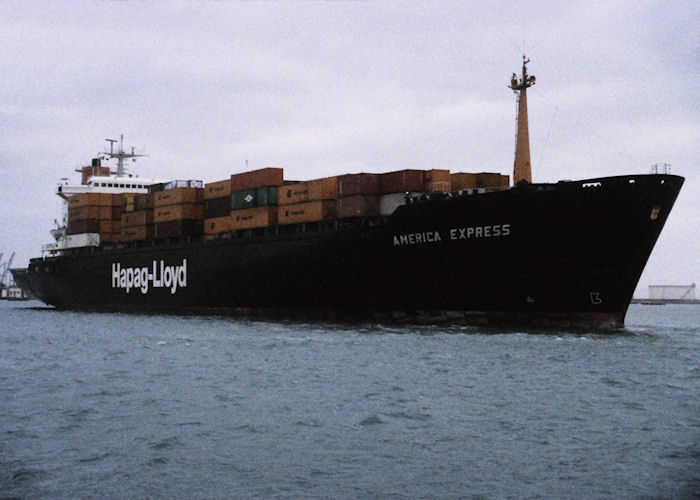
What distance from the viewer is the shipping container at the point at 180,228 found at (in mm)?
48688

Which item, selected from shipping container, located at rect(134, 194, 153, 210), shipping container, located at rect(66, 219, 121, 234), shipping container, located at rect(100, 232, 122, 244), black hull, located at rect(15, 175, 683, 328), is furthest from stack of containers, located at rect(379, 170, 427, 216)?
shipping container, located at rect(66, 219, 121, 234)

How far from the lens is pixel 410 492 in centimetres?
961

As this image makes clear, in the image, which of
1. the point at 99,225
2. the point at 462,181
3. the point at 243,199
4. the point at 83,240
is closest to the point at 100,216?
the point at 99,225

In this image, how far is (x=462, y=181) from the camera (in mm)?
36688

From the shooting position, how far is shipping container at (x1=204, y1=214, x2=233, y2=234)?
45594mm

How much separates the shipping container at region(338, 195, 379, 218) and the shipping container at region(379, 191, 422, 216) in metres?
0.28

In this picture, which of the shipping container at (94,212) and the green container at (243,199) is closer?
the green container at (243,199)

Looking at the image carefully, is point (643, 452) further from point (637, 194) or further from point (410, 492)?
point (637, 194)

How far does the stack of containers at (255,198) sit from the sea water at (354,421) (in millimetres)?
17534

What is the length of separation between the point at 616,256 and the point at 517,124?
10.8m

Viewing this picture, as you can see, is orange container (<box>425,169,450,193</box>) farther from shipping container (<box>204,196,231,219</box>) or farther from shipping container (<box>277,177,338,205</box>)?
shipping container (<box>204,196,231,219</box>)

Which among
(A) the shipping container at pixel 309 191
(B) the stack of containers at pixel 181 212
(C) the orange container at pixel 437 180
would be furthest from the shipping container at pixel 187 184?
(C) the orange container at pixel 437 180

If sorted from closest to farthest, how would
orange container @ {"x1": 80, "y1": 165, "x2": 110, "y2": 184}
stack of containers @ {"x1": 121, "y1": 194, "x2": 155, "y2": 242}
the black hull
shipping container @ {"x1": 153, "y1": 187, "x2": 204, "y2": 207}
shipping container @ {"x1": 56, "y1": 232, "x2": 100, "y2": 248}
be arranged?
the black hull → shipping container @ {"x1": 153, "y1": 187, "x2": 204, "y2": 207} → stack of containers @ {"x1": 121, "y1": 194, "x2": 155, "y2": 242} → shipping container @ {"x1": 56, "y1": 232, "x2": 100, "y2": 248} → orange container @ {"x1": 80, "y1": 165, "x2": 110, "y2": 184}

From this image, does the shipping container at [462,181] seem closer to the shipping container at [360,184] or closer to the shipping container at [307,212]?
the shipping container at [360,184]
